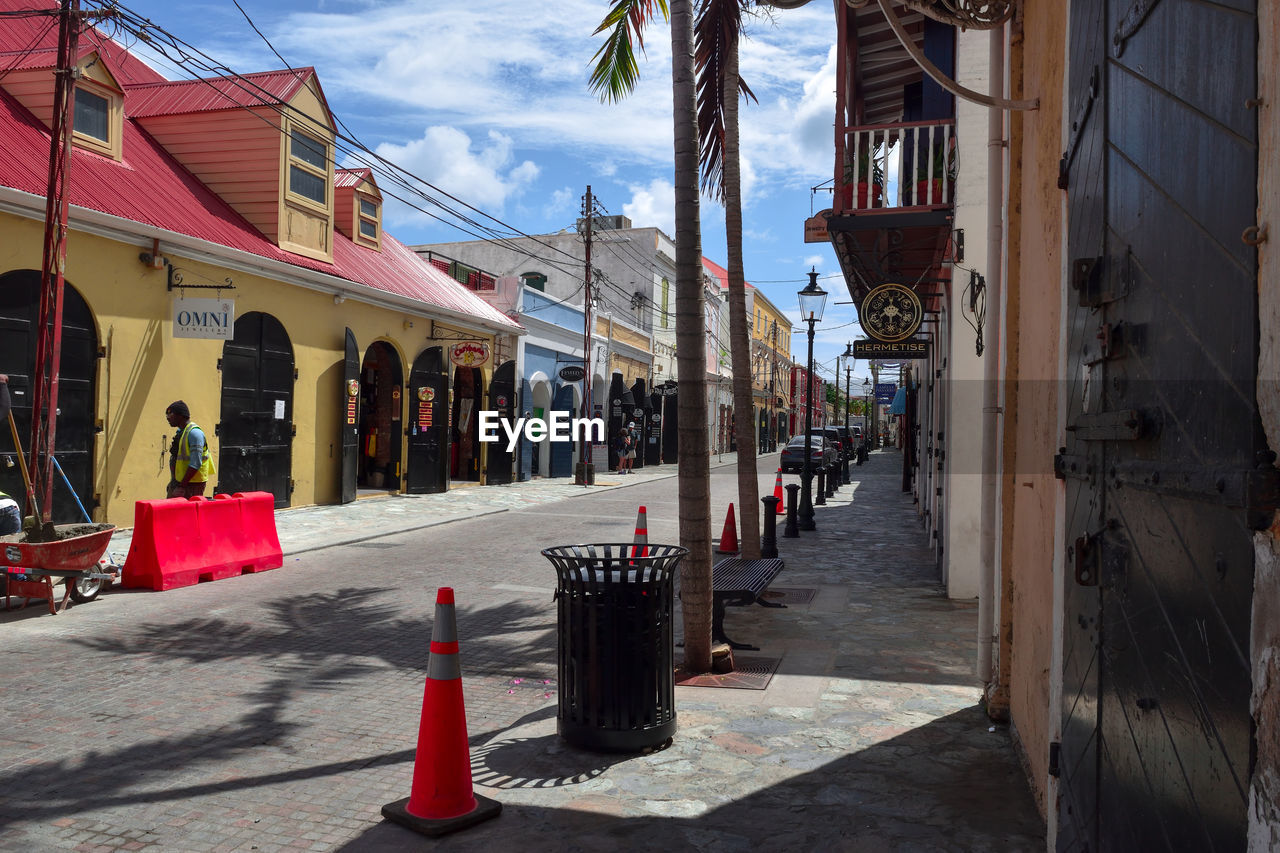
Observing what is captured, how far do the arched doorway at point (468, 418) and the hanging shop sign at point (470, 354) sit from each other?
205 centimetres

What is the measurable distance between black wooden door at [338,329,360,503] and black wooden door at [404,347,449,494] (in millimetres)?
2536

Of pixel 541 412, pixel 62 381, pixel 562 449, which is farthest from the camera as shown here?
pixel 562 449

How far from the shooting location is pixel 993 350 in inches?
222

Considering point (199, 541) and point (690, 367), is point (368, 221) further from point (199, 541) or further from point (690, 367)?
point (690, 367)

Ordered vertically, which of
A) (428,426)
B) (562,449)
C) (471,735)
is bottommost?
(471,735)

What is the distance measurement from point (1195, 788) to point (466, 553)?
11.2 metres

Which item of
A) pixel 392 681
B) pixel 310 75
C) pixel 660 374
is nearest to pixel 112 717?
pixel 392 681

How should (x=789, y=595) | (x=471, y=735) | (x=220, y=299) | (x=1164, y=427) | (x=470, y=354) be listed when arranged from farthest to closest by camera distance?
(x=470, y=354)
(x=220, y=299)
(x=789, y=595)
(x=471, y=735)
(x=1164, y=427)

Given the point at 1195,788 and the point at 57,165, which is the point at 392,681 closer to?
the point at 1195,788

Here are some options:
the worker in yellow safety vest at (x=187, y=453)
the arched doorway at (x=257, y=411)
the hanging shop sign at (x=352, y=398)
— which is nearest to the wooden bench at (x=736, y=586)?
the worker in yellow safety vest at (x=187, y=453)

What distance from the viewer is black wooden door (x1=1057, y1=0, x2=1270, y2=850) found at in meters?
1.65

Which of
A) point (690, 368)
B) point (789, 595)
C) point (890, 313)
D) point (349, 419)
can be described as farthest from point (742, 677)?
point (349, 419)

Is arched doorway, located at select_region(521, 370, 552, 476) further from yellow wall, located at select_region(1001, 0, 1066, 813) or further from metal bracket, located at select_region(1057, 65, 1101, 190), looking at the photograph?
metal bracket, located at select_region(1057, 65, 1101, 190)

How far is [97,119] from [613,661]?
13850 mm
